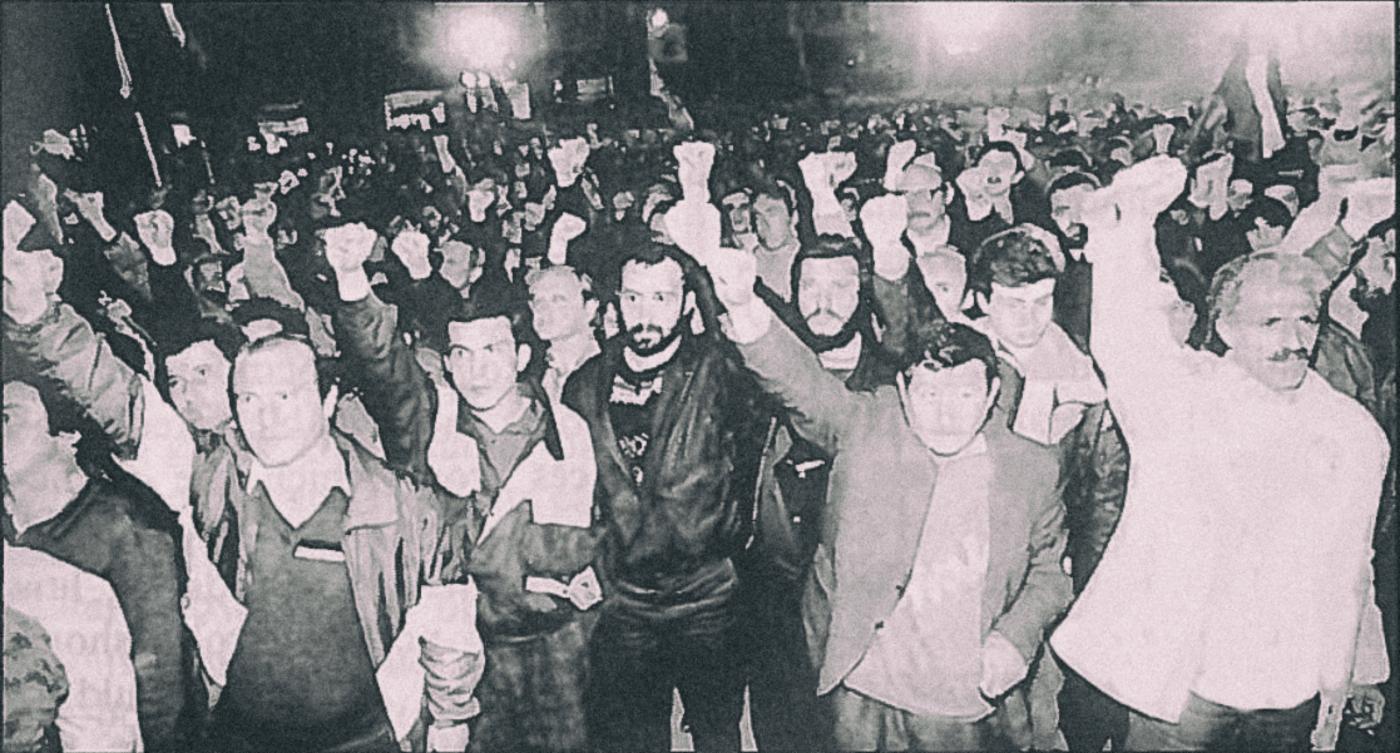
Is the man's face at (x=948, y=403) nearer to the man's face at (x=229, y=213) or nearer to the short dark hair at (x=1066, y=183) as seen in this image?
the short dark hair at (x=1066, y=183)

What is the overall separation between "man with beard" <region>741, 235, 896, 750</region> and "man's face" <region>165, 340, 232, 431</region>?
2.65ft

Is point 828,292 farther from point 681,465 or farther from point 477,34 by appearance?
point 477,34

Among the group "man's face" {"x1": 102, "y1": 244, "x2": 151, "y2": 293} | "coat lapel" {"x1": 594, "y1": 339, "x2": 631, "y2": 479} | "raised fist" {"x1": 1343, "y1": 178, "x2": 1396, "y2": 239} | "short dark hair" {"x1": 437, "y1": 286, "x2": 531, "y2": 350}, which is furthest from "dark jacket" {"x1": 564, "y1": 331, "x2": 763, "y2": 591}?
"raised fist" {"x1": 1343, "y1": 178, "x2": 1396, "y2": 239}

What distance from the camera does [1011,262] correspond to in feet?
6.63

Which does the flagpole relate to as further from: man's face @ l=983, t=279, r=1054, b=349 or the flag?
the flag

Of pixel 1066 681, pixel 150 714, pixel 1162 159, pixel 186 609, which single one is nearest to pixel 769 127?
pixel 1162 159

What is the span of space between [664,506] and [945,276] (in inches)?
20.8

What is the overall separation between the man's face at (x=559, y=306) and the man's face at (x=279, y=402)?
0.34 m

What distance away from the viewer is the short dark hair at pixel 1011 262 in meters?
2.02

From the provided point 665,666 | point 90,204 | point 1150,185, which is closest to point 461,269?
point 90,204

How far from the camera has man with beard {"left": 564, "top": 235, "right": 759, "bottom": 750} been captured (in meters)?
2.04

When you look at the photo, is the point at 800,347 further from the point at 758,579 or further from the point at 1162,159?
the point at 1162,159

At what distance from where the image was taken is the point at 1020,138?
201cm

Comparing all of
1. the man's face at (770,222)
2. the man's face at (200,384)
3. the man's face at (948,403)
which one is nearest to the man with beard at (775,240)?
the man's face at (770,222)
